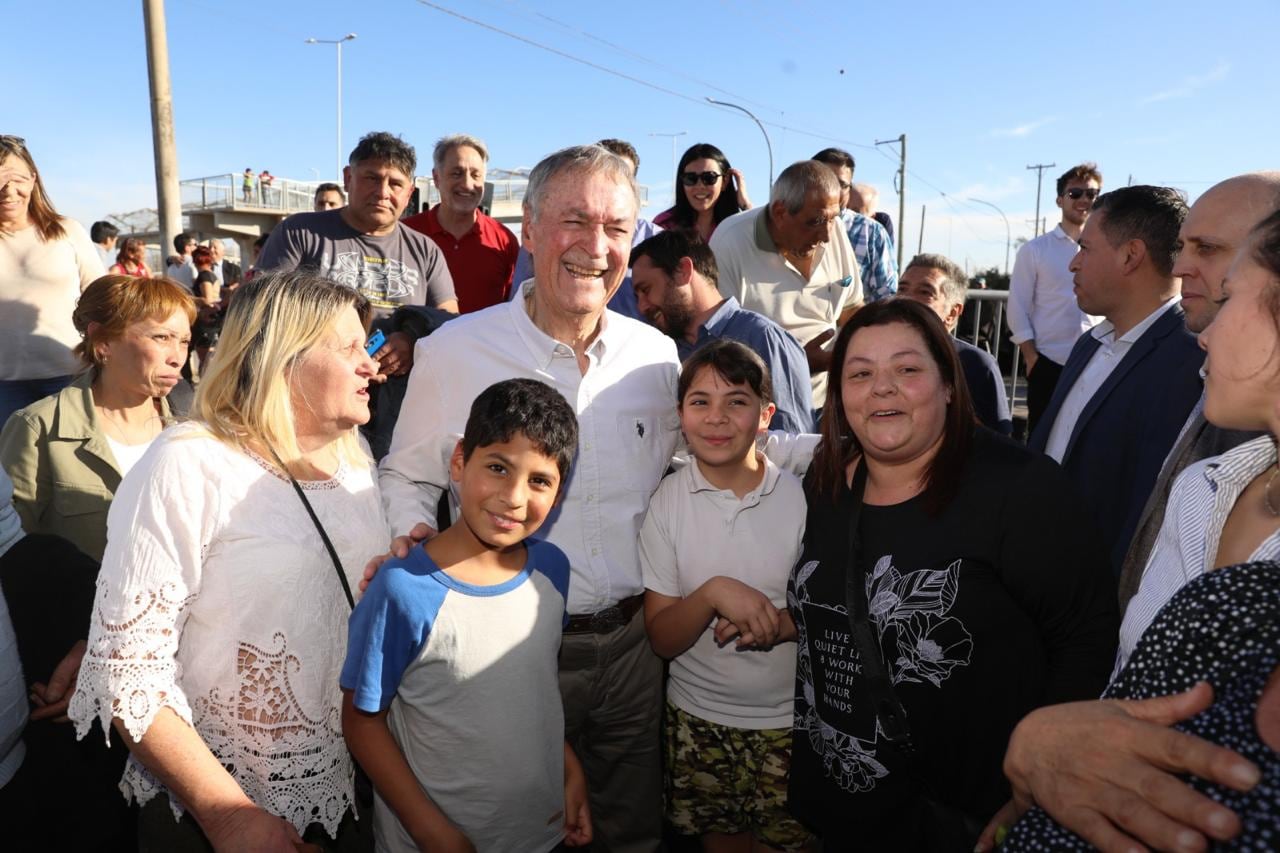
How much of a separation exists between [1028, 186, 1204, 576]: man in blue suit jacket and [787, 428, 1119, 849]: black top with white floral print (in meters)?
0.77

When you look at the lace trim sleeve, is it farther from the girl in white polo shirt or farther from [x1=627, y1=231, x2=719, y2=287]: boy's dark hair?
[x1=627, y1=231, x2=719, y2=287]: boy's dark hair

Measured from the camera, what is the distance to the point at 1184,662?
111 cm

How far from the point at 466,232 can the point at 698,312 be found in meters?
2.15

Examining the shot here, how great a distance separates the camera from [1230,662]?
1056 mm

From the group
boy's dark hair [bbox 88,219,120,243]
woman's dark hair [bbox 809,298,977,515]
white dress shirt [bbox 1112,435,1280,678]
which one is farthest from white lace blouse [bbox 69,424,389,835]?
boy's dark hair [bbox 88,219,120,243]

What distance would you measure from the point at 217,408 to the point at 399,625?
701 millimetres

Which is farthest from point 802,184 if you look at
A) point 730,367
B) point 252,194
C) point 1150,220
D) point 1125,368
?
point 252,194

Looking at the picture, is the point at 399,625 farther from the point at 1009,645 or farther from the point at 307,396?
the point at 1009,645

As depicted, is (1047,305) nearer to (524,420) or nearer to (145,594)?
(524,420)

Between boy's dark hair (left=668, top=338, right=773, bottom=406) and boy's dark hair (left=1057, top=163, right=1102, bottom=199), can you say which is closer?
boy's dark hair (left=668, top=338, right=773, bottom=406)

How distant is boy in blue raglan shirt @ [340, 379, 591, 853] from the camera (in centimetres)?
194

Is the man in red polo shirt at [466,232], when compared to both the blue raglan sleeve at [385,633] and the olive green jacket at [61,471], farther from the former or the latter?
the blue raglan sleeve at [385,633]

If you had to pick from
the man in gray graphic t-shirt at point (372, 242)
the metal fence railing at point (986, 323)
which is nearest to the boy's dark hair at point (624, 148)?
the man in gray graphic t-shirt at point (372, 242)

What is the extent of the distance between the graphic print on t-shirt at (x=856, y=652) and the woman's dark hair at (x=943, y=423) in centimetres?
23
